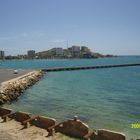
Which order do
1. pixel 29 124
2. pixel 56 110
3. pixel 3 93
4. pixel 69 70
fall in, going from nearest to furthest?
pixel 29 124
pixel 56 110
pixel 3 93
pixel 69 70

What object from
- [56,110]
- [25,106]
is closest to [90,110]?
[56,110]

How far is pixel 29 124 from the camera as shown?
47.9ft

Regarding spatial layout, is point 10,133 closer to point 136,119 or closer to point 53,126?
point 53,126

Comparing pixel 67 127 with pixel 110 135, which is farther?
pixel 67 127

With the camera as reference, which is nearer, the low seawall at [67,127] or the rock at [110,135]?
the rock at [110,135]

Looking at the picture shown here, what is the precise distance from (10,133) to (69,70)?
207ft

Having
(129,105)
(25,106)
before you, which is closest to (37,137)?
(25,106)

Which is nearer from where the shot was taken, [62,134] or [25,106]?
[62,134]

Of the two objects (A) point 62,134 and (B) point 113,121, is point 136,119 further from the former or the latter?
(A) point 62,134

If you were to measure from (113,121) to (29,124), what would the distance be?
544 centimetres

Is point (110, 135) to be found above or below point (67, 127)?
above

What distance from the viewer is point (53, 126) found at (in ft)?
44.4

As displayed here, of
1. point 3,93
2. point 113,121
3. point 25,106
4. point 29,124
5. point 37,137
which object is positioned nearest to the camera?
point 37,137

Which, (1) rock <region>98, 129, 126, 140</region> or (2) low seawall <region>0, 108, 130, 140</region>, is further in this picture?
(2) low seawall <region>0, 108, 130, 140</region>
